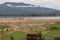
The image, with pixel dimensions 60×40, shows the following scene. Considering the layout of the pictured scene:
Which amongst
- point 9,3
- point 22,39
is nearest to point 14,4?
point 9,3

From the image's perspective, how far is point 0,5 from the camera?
122375 millimetres

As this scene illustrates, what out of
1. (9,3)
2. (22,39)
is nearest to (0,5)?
(9,3)

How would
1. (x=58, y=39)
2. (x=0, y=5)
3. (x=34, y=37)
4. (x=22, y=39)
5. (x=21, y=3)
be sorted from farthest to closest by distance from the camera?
(x=21, y=3)
(x=0, y=5)
(x=22, y=39)
(x=58, y=39)
(x=34, y=37)

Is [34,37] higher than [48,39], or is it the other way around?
[34,37]

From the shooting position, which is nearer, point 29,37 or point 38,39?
point 29,37

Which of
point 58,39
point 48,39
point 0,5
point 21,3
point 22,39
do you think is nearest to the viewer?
point 58,39

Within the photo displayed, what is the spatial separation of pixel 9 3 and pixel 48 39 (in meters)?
112

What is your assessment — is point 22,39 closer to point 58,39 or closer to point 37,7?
point 58,39

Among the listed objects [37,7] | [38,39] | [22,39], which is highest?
[38,39]

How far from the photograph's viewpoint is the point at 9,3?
12862cm

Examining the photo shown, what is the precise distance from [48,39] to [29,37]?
5.27m

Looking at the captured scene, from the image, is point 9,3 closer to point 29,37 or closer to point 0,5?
point 0,5

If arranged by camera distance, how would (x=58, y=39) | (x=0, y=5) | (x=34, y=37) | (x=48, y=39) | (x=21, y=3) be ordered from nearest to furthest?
(x=34, y=37), (x=58, y=39), (x=48, y=39), (x=0, y=5), (x=21, y=3)

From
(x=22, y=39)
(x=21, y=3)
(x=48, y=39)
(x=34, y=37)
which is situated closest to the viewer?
(x=34, y=37)
